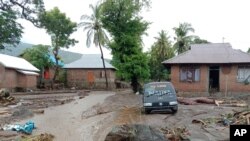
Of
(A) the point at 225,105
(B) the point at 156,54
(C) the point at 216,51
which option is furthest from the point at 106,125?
(B) the point at 156,54

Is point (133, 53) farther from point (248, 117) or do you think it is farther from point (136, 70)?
point (248, 117)

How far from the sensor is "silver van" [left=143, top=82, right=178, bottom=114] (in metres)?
21.6

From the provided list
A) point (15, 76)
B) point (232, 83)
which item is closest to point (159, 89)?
point (232, 83)

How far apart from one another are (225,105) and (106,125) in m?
12.9

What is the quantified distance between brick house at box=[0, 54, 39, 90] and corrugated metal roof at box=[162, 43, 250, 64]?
20.0 metres

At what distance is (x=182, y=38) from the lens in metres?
60.7

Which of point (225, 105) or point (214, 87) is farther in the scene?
point (214, 87)

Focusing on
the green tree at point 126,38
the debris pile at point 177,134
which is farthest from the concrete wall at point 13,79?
the debris pile at point 177,134

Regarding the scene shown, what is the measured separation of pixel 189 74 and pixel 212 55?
307 centimetres

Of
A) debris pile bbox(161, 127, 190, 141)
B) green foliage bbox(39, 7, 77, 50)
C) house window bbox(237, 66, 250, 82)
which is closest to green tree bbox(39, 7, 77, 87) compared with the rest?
green foliage bbox(39, 7, 77, 50)

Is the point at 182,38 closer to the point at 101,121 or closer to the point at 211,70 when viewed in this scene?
the point at 211,70

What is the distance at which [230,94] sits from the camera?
34219mm

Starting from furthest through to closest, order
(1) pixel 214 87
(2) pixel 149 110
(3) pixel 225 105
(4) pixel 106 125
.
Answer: (1) pixel 214 87
(3) pixel 225 105
(2) pixel 149 110
(4) pixel 106 125

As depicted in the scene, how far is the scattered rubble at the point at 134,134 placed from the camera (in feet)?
38.0
